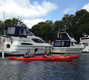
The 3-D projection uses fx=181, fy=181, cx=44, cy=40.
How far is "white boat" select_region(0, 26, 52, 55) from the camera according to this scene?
32.6 m

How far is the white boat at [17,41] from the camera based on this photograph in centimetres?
3259

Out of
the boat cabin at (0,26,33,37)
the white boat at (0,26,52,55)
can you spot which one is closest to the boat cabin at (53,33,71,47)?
the white boat at (0,26,52,55)

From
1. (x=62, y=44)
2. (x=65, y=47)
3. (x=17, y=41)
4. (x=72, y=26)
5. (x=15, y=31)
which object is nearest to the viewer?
(x=17, y=41)

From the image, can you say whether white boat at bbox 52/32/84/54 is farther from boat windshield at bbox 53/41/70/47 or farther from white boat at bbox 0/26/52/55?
white boat at bbox 0/26/52/55

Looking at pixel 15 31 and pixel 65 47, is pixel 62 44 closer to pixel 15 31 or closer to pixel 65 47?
pixel 65 47

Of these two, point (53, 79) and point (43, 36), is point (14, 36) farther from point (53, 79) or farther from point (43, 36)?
point (43, 36)

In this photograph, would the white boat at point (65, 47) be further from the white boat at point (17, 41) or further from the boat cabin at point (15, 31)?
the boat cabin at point (15, 31)

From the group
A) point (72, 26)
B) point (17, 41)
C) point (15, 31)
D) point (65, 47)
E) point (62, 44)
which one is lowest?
point (65, 47)

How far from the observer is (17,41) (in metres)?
33.2

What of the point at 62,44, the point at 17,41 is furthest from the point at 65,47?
the point at 17,41

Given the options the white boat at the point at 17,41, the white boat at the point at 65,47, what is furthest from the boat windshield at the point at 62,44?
the white boat at the point at 17,41

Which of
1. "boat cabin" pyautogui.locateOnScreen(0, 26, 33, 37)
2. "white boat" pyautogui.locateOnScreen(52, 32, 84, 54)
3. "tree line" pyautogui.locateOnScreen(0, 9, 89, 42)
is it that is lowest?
"white boat" pyautogui.locateOnScreen(52, 32, 84, 54)

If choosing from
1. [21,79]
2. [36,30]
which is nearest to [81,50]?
[21,79]

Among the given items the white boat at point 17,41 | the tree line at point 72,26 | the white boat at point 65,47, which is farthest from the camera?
the tree line at point 72,26
